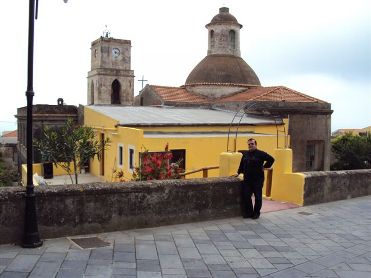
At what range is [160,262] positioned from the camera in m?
5.60

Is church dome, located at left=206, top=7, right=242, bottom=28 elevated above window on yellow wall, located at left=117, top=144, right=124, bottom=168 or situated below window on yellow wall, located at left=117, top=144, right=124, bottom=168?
above

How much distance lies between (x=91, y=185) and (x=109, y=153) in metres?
13.8

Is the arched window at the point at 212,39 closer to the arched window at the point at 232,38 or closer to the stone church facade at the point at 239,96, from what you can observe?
the stone church facade at the point at 239,96

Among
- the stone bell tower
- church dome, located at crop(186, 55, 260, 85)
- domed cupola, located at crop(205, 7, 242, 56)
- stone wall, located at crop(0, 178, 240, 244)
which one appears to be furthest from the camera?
the stone bell tower

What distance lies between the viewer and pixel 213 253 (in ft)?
20.0

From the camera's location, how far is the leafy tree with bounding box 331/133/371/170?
104 ft

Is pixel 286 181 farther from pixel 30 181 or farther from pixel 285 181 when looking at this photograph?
pixel 30 181

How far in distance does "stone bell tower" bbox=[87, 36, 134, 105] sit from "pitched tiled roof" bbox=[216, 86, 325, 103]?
1186 cm

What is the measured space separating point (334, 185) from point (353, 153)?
910 inches

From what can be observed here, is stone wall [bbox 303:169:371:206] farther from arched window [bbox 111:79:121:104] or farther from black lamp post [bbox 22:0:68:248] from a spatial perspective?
arched window [bbox 111:79:121:104]

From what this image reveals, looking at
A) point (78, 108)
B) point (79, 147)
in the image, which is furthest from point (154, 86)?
point (79, 147)

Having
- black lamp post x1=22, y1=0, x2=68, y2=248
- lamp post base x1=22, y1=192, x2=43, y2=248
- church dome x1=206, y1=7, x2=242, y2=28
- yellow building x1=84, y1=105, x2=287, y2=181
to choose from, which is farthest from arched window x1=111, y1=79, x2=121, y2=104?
lamp post base x1=22, y1=192, x2=43, y2=248

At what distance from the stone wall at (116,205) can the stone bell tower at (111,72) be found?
97.3 feet

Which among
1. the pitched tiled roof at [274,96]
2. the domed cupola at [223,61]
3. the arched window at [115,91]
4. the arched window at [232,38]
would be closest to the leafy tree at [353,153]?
the domed cupola at [223,61]
